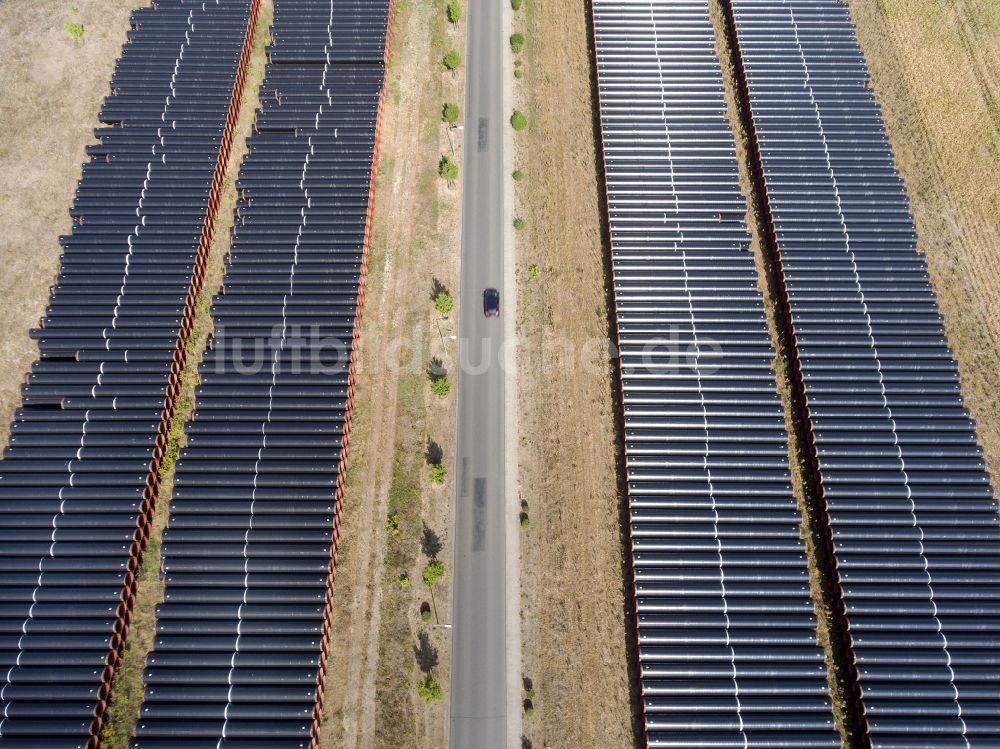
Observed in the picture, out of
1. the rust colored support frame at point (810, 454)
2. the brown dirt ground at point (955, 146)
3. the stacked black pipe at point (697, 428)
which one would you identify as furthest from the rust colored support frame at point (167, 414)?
the brown dirt ground at point (955, 146)

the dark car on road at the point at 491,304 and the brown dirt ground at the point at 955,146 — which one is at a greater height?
the brown dirt ground at the point at 955,146

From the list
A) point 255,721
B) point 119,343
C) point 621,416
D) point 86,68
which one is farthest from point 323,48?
point 255,721

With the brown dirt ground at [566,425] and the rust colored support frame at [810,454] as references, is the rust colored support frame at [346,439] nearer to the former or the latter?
the brown dirt ground at [566,425]

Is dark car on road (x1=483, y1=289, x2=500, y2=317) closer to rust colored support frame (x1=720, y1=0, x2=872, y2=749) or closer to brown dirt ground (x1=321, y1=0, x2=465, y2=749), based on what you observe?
brown dirt ground (x1=321, y1=0, x2=465, y2=749)

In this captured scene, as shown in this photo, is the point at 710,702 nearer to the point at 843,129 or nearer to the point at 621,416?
the point at 621,416

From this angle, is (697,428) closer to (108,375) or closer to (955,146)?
(955,146)
